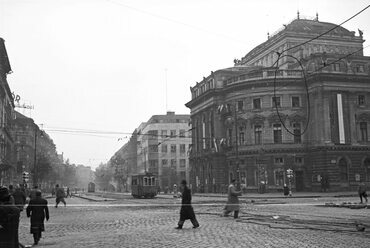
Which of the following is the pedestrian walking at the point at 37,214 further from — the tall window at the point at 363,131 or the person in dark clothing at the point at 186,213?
the tall window at the point at 363,131


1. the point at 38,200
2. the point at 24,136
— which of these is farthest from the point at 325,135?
the point at 24,136

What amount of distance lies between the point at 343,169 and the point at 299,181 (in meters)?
6.07

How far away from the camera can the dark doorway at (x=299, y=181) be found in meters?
63.6

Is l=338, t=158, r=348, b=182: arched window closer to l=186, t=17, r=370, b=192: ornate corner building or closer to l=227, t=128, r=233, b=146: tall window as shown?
l=186, t=17, r=370, b=192: ornate corner building

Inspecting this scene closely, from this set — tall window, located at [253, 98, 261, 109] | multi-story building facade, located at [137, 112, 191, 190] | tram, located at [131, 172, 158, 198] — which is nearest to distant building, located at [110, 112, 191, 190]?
multi-story building facade, located at [137, 112, 191, 190]

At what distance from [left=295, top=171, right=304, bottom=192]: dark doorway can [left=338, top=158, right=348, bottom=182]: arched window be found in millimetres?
5184

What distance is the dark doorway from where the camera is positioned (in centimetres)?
6359

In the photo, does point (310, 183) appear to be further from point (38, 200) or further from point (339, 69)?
point (38, 200)

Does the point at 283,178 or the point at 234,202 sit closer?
the point at 234,202

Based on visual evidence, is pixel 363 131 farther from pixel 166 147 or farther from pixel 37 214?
pixel 166 147

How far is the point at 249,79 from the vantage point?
65375 millimetres

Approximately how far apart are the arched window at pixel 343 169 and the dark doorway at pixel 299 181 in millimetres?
5184

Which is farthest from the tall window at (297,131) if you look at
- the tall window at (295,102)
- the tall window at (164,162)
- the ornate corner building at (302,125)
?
the tall window at (164,162)

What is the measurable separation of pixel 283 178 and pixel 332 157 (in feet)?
23.3
